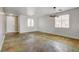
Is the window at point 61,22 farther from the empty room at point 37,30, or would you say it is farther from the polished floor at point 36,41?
the polished floor at point 36,41

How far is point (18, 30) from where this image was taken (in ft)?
7.57

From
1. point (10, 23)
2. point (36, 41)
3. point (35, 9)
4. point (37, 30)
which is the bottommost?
point (36, 41)

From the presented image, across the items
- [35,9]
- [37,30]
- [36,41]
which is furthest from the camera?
[36,41]

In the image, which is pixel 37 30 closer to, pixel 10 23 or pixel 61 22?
pixel 61 22

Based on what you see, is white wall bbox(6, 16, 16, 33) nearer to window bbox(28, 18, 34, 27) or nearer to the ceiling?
the ceiling

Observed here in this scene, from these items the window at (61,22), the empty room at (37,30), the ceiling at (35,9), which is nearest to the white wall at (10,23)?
the empty room at (37,30)

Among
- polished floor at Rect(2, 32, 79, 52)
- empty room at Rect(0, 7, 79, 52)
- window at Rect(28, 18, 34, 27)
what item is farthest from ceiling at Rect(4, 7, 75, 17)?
polished floor at Rect(2, 32, 79, 52)

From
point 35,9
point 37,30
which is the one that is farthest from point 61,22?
point 35,9

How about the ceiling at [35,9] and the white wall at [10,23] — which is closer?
the ceiling at [35,9]

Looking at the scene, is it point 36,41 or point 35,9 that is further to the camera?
point 36,41

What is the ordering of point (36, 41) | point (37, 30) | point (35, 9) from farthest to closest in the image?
1. point (36, 41)
2. point (37, 30)
3. point (35, 9)
